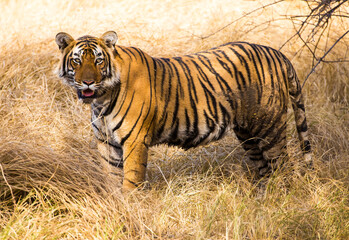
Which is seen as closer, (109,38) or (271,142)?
(109,38)

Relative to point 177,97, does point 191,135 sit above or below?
below

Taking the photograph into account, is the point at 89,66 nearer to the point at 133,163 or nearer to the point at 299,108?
the point at 133,163

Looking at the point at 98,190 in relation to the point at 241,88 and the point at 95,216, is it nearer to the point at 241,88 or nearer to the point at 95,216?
the point at 95,216

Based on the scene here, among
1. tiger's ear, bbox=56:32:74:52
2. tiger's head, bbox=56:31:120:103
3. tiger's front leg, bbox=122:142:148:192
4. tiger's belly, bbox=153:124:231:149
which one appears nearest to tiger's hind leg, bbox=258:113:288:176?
tiger's belly, bbox=153:124:231:149

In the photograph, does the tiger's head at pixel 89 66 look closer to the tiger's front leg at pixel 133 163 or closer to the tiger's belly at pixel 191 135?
the tiger's front leg at pixel 133 163

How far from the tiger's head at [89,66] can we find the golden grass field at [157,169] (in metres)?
0.49

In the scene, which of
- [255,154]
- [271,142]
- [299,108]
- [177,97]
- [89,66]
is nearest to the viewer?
[89,66]

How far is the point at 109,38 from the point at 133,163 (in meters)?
0.96

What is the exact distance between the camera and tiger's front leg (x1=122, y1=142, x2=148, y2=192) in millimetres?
3650

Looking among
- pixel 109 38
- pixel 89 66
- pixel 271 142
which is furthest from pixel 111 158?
pixel 271 142

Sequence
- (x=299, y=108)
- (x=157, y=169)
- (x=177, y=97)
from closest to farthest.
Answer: (x=177, y=97) → (x=299, y=108) → (x=157, y=169)

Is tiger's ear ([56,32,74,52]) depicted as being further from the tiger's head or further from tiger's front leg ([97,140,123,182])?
tiger's front leg ([97,140,123,182])

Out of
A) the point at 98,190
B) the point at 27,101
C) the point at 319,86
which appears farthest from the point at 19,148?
the point at 319,86

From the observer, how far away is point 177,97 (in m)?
3.93
